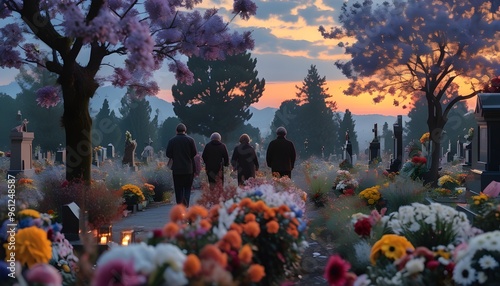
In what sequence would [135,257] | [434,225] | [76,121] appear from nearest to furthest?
[135,257] → [434,225] → [76,121]

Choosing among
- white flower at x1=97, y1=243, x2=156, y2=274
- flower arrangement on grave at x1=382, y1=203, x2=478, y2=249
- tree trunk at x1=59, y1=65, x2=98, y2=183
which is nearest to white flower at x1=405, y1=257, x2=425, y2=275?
flower arrangement on grave at x1=382, y1=203, x2=478, y2=249

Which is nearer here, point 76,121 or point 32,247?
point 32,247

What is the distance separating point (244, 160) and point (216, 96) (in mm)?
43448

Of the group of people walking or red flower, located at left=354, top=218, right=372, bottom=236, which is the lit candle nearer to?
red flower, located at left=354, top=218, right=372, bottom=236

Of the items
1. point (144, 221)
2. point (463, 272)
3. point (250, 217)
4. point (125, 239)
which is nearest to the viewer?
point (463, 272)

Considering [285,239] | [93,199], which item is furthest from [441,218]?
[93,199]

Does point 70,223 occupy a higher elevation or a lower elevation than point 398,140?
lower

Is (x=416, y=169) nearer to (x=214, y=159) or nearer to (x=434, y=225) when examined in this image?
(x=214, y=159)

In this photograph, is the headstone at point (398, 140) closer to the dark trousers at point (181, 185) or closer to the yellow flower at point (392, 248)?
the dark trousers at point (181, 185)

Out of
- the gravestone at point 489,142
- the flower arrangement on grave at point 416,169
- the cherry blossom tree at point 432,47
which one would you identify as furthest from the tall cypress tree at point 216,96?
the gravestone at point 489,142

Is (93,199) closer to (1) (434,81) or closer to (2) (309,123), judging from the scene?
(1) (434,81)

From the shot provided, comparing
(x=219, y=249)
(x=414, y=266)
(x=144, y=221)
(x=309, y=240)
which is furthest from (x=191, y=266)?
(x=144, y=221)

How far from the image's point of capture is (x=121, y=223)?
1515 centimetres

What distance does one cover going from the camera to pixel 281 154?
1664 cm
